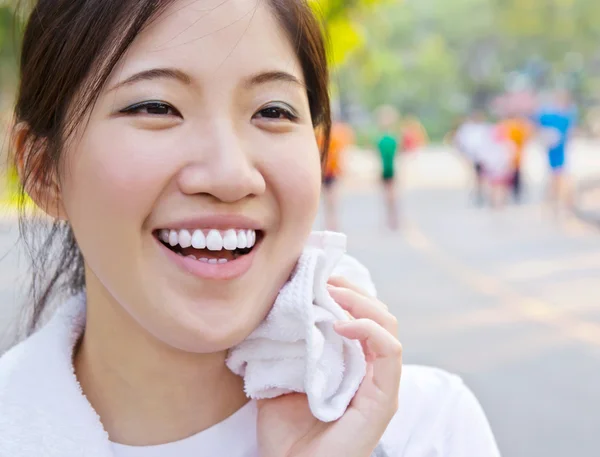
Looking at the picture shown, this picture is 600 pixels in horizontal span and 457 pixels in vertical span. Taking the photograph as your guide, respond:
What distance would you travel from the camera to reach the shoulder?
1396 mm

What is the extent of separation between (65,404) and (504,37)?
43.4 m

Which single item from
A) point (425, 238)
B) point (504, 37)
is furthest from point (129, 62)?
point (504, 37)

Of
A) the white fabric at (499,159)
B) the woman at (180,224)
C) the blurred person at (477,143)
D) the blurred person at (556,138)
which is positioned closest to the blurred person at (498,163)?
the white fabric at (499,159)

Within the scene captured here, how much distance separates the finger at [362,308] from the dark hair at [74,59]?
373 mm

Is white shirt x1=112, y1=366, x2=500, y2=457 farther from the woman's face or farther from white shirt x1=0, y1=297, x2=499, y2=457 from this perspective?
the woman's face

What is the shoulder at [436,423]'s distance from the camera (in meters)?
1.40

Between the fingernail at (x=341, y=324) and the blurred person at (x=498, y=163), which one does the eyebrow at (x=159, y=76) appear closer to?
the fingernail at (x=341, y=324)

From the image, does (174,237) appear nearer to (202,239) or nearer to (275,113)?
(202,239)

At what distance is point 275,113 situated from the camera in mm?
1298

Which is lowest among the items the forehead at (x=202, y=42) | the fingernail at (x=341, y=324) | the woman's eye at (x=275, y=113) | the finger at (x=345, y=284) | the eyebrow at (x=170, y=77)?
the fingernail at (x=341, y=324)

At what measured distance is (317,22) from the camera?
4.82 ft

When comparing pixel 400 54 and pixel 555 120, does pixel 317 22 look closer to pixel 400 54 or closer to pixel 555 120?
pixel 555 120

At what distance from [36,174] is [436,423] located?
841 millimetres

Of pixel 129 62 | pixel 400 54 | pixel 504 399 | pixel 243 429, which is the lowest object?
pixel 504 399
